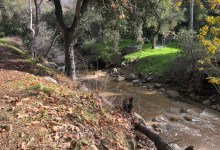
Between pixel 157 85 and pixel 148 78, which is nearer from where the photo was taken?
pixel 157 85

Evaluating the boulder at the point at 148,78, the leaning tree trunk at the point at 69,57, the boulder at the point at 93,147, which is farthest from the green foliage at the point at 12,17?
the boulder at the point at 93,147

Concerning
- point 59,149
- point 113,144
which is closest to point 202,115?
point 113,144

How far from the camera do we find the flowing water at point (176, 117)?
35.7 ft

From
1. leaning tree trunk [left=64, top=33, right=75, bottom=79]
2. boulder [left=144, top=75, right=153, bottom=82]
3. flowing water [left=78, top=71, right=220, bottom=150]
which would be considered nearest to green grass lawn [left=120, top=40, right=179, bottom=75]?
boulder [left=144, top=75, right=153, bottom=82]

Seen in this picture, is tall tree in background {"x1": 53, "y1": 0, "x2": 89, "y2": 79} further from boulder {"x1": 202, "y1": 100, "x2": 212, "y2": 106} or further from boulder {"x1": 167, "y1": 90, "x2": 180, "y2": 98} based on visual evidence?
boulder {"x1": 202, "y1": 100, "x2": 212, "y2": 106}

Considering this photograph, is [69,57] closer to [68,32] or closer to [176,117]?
[68,32]

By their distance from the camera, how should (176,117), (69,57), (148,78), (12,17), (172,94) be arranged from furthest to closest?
(12,17), (148,78), (172,94), (69,57), (176,117)

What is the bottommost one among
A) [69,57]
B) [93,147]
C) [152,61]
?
[93,147]

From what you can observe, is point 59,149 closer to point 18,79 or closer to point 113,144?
point 113,144

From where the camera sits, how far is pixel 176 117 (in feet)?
44.0

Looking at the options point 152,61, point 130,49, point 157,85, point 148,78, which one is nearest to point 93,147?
point 157,85

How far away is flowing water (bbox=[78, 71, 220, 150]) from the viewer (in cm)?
1087

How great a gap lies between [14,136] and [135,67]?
20.1m

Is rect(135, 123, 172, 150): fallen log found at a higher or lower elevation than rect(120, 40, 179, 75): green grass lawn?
lower
